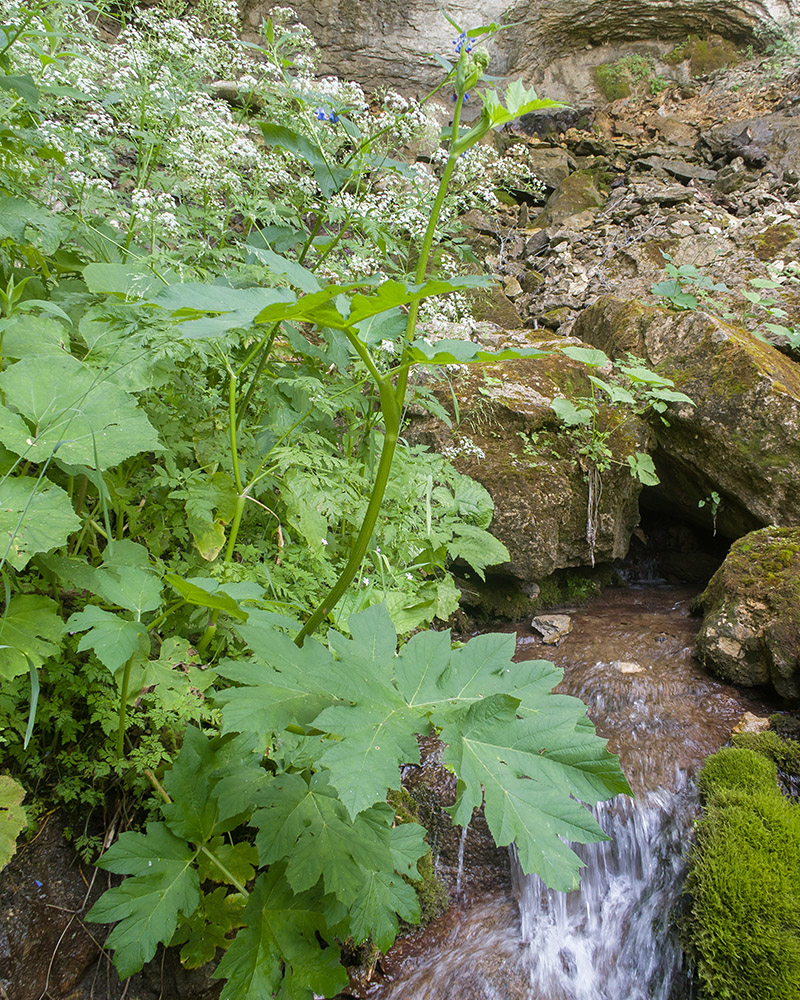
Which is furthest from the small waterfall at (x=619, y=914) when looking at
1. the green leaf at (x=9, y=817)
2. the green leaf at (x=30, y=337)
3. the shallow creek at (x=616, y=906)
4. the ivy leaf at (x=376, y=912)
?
the green leaf at (x=30, y=337)

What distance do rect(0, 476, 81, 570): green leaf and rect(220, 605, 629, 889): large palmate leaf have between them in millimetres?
540

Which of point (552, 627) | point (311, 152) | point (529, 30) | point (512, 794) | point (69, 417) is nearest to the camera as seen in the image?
point (512, 794)

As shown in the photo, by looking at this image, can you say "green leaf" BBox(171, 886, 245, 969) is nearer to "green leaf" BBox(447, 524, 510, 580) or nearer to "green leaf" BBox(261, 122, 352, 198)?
"green leaf" BBox(447, 524, 510, 580)

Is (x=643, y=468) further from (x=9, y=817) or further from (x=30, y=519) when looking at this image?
(x=9, y=817)

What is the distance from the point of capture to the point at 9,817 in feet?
4.16

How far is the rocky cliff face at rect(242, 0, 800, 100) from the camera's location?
9.99 metres

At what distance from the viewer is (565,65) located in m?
11.4

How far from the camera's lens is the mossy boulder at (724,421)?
4.35 meters

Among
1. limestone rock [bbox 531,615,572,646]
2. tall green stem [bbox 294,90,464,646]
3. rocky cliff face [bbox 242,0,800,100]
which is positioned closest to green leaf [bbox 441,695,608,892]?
tall green stem [bbox 294,90,464,646]

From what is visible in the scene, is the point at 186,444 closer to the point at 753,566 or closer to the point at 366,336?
the point at 366,336

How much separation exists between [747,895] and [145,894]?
219cm

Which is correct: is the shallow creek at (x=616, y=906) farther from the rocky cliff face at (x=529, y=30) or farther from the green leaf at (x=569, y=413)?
the rocky cliff face at (x=529, y=30)

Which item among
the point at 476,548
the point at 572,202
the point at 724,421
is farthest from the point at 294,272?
the point at 572,202

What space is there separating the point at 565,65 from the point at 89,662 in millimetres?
14390
